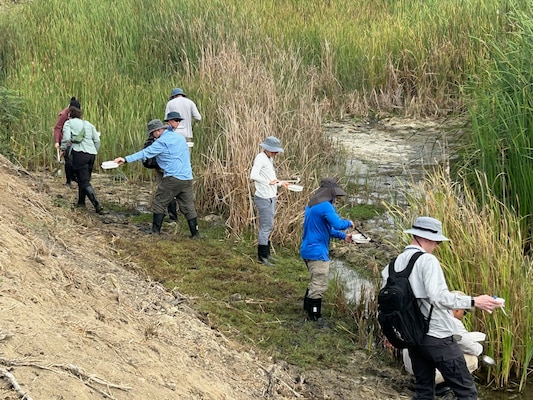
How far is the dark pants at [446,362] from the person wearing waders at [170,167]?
4501mm

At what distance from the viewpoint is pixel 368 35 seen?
16609mm

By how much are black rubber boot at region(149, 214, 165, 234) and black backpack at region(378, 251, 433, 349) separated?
4.73 meters

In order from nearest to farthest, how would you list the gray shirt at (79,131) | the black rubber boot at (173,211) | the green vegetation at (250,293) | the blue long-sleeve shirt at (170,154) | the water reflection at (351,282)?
the green vegetation at (250,293) → the water reflection at (351,282) → the blue long-sleeve shirt at (170,154) → the gray shirt at (79,131) → the black rubber boot at (173,211)

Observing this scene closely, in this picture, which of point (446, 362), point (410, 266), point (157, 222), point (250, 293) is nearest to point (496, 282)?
point (446, 362)

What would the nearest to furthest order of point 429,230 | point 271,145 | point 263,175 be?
point 429,230, point 271,145, point 263,175

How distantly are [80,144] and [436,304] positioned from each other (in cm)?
607

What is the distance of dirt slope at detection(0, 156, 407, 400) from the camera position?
4125 mm

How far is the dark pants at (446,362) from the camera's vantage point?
5320mm

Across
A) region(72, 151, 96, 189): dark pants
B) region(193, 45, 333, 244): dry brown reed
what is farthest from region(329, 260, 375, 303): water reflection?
region(72, 151, 96, 189): dark pants

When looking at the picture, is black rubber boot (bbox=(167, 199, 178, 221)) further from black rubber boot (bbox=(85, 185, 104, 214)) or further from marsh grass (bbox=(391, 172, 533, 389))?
marsh grass (bbox=(391, 172, 533, 389))

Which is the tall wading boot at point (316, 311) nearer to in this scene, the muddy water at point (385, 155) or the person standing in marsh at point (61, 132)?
the muddy water at point (385, 155)

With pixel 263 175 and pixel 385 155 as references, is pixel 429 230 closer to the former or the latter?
pixel 263 175

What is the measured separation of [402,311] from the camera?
5188mm

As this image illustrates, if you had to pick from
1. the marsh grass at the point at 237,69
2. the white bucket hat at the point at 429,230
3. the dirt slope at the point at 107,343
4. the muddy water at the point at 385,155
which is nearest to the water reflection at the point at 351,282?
the muddy water at the point at 385,155
